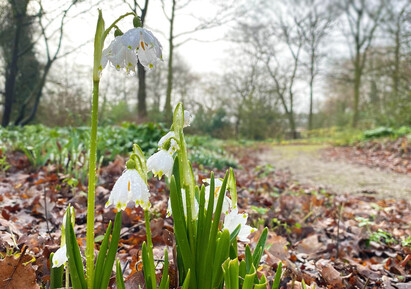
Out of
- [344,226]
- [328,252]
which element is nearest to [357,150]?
[344,226]

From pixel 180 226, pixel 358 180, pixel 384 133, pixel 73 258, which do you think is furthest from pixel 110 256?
pixel 384 133

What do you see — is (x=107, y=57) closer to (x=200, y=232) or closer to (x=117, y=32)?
(x=117, y=32)

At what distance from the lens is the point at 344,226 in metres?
2.62

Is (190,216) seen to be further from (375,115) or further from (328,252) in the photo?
(375,115)

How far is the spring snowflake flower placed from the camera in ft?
2.66

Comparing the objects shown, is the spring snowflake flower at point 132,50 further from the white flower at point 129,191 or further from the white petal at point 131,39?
the white flower at point 129,191

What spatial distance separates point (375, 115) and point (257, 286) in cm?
1355

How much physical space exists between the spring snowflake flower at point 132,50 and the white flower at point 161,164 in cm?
24

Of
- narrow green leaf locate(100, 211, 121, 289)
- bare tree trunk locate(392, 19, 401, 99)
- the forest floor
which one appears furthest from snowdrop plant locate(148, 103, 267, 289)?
bare tree trunk locate(392, 19, 401, 99)

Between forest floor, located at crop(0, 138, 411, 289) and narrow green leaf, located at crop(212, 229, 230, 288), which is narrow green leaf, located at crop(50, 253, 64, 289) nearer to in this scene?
forest floor, located at crop(0, 138, 411, 289)

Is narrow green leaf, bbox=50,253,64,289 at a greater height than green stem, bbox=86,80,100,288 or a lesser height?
lesser

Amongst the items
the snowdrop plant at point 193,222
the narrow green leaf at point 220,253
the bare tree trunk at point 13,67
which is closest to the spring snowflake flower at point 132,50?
the snowdrop plant at point 193,222

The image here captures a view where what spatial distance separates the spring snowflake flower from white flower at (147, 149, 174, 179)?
24 cm

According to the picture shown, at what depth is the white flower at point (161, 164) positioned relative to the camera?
879 millimetres
